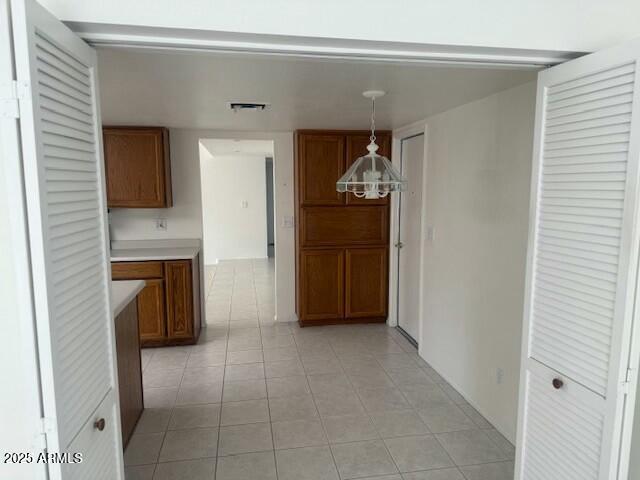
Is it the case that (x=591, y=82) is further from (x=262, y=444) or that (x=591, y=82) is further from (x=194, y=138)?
(x=194, y=138)

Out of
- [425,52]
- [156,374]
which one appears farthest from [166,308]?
[425,52]

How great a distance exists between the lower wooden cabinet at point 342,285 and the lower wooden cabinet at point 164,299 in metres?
1.17

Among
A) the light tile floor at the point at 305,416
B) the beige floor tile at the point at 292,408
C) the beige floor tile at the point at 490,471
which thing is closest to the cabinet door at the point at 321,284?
the light tile floor at the point at 305,416

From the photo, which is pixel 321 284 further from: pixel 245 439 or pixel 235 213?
pixel 235 213

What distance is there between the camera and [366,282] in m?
4.75

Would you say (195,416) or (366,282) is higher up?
(366,282)

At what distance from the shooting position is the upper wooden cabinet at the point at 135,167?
4.03 meters

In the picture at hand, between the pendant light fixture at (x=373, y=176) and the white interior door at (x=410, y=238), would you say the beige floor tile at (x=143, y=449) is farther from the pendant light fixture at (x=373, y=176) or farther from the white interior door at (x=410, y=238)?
the white interior door at (x=410, y=238)

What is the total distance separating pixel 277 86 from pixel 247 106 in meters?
0.66

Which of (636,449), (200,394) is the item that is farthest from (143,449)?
(636,449)

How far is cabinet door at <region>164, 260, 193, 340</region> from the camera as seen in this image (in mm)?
4024

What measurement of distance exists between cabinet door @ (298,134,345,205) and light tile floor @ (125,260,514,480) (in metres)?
1.46

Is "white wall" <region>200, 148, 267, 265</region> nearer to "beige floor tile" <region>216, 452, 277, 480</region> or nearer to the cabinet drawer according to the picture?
the cabinet drawer

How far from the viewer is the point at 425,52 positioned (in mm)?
1383
